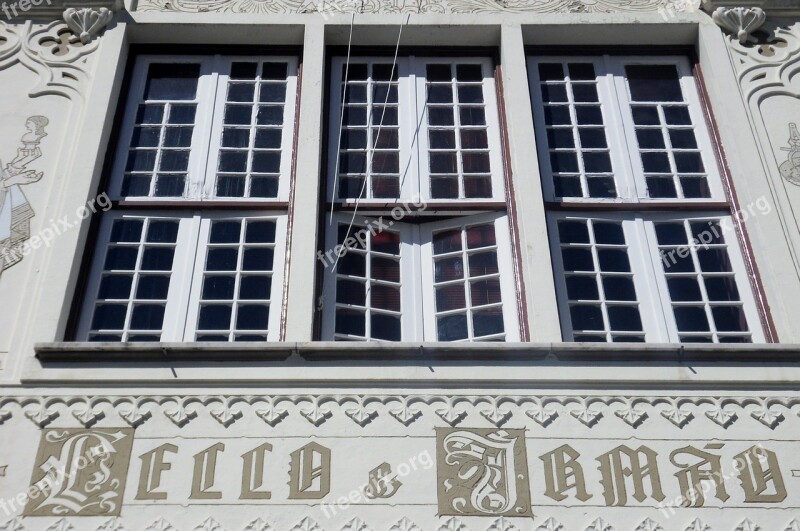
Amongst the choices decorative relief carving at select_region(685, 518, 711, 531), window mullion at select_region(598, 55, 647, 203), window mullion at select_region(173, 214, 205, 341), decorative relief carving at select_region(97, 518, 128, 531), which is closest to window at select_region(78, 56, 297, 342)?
window mullion at select_region(173, 214, 205, 341)

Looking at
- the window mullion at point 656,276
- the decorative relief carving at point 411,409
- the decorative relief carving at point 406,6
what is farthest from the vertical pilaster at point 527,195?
the window mullion at point 656,276

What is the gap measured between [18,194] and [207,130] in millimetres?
1753

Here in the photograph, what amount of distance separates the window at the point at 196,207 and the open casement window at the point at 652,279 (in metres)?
2.36

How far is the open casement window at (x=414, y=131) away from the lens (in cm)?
1097

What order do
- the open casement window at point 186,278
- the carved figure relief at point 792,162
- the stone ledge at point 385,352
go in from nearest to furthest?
the stone ledge at point 385,352, the open casement window at point 186,278, the carved figure relief at point 792,162

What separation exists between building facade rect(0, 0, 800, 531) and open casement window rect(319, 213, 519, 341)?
0.08 ft

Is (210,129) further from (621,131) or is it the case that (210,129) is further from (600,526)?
→ (600,526)

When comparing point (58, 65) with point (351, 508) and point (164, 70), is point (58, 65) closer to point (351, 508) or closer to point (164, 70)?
point (164, 70)

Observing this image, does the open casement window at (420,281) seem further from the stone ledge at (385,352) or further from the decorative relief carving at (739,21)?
the decorative relief carving at (739,21)

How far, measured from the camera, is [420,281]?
33.8 feet

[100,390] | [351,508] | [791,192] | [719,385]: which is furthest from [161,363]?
[791,192]

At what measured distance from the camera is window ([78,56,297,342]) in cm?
994

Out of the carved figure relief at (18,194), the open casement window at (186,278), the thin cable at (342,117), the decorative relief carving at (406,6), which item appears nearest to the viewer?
the open casement window at (186,278)

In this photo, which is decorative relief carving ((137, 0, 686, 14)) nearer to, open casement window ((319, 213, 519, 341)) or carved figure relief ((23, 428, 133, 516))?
open casement window ((319, 213, 519, 341))
